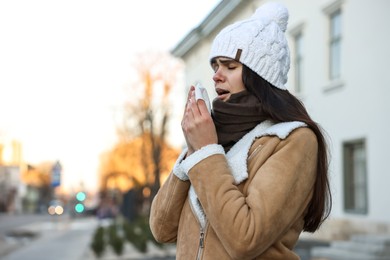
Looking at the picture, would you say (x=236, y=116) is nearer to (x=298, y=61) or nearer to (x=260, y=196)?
(x=260, y=196)

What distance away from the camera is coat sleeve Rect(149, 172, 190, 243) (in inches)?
94.3

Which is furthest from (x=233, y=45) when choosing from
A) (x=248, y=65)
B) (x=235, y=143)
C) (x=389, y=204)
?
(x=389, y=204)

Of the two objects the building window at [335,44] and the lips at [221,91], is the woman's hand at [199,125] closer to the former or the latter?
the lips at [221,91]

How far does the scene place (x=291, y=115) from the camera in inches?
90.1

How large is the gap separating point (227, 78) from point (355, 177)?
15959mm

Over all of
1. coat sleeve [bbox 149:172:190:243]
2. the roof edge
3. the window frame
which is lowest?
the window frame

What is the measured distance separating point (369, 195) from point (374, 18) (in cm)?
386

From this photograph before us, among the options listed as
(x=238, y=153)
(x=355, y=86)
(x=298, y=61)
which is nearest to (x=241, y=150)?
(x=238, y=153)

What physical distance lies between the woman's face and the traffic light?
32.8 meters

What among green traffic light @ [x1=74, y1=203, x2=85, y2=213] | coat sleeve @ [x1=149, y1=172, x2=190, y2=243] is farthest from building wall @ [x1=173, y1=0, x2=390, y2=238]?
green traffic light @ [x1=74, y1=203, x2=85, y2=213]

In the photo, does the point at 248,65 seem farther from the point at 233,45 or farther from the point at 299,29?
the point at 299,29

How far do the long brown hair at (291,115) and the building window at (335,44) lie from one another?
53.1 feet

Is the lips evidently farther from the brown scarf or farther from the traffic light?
the traffic light

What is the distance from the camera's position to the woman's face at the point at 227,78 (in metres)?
2.33
